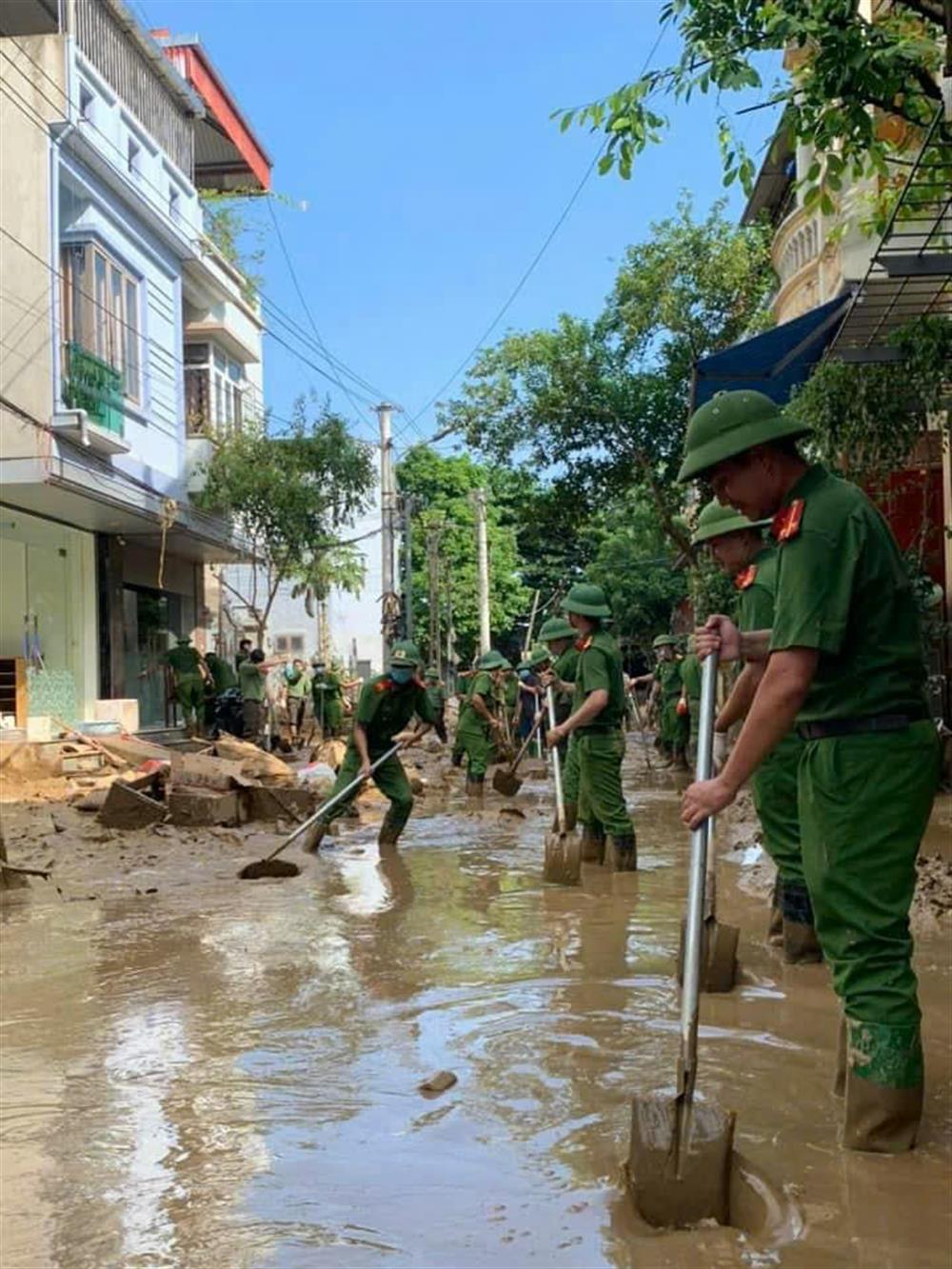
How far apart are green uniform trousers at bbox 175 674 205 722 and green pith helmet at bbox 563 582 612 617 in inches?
457

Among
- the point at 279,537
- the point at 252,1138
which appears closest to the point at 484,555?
the point at 279,537

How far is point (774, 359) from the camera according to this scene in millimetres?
11602

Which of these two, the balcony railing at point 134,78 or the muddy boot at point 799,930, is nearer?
the muddy boot at point 799,930

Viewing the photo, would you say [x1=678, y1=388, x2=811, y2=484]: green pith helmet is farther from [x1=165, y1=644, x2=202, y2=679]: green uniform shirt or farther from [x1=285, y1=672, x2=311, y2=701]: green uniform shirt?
[x1=285, y1=672, x2=311, y2=701]: green uniform shirt

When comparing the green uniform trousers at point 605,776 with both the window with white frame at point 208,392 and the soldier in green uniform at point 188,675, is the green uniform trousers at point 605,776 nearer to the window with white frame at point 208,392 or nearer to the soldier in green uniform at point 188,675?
the soldier in green uniform at point 188,675

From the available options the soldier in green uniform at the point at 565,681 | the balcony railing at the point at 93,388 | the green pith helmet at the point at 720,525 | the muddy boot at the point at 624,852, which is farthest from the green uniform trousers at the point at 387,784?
the balcony railing at the point at 93,388

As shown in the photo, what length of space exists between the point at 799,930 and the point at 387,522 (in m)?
20.2

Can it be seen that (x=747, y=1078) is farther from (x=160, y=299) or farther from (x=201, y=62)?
(x=201, y=62)

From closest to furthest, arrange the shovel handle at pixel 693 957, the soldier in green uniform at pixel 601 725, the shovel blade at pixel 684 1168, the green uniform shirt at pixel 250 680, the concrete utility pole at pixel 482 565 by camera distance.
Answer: the shovel blade at pixel 684 1168 → the shovel handle at pixel 693 957 → the soldier in green uniform at pixel 601 725 → the green uniform shirt at pixel 250 680 → the concrete utility pole at pixel 482 565

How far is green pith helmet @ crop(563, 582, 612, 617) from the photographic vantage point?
7.82 metres

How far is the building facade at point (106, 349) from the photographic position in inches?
599

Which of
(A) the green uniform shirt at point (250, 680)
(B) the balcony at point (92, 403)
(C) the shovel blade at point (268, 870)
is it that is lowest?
(C) the shovel blade at point (268, 870)

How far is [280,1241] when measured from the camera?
2754 mm

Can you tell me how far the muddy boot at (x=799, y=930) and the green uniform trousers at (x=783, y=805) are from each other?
0.07 m
